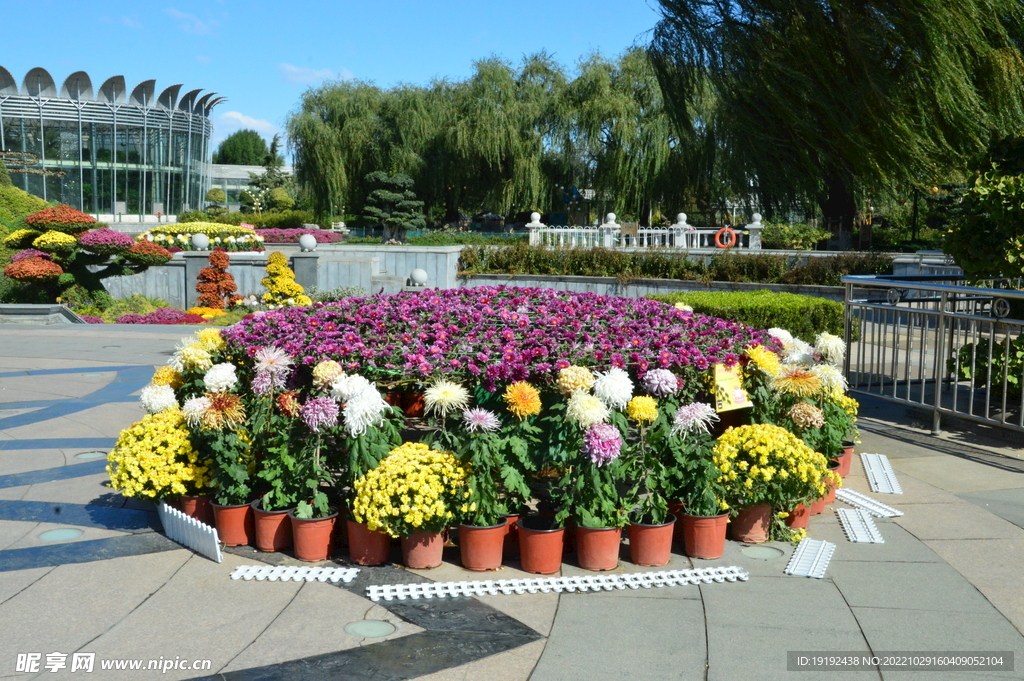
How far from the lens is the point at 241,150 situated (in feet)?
339

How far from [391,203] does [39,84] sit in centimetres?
2830

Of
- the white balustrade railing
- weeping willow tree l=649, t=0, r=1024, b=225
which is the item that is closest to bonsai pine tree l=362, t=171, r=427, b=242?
the white balustrade railing

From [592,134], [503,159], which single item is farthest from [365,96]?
[592,134]

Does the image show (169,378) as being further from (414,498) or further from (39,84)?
(39,84)

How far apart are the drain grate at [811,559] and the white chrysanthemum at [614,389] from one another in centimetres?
133

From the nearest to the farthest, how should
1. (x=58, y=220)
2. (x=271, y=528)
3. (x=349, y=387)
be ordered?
(x=349, y=387) → (x=271, y=528) → (x=58, y=220)

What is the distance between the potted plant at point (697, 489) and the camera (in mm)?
4938

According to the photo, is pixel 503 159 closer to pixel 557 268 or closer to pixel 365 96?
pixel 365 96

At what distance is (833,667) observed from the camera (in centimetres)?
367

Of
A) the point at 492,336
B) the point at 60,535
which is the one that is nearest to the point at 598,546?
the point at 492,336

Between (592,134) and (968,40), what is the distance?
17.2 metres

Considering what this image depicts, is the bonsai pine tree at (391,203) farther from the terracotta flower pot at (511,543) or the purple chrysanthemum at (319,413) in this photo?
the terracotta flower pot at (511,543)

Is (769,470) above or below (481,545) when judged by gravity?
above

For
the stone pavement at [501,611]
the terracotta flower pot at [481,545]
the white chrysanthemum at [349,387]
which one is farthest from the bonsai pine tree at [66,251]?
the terracotta flower pot at [481,545]
